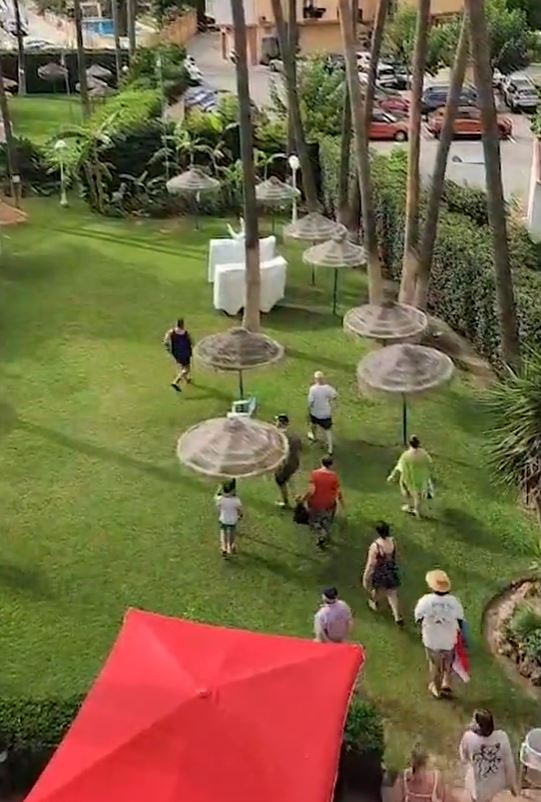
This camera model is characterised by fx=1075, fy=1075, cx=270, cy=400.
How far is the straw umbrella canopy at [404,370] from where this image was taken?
45.8 ft

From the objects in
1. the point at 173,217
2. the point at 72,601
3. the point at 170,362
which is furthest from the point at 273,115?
the point at 72,601

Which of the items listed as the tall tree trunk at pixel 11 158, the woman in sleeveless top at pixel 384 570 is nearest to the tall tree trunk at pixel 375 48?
the tall tree trunk at pixel 11 158

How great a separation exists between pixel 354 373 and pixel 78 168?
47.4 feet

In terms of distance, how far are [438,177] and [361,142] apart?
1587mm

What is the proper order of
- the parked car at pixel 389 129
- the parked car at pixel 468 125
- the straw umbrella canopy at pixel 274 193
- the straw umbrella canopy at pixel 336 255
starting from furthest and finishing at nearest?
the parked car at pixel 468 125 < the parked car at pixel 389 129 < the straw umbrella canopy at pixel 274 193 < the straw umbrella canopy at pixel 336 255

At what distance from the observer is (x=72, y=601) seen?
12.0 metres

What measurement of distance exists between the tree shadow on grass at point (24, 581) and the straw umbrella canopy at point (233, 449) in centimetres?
214

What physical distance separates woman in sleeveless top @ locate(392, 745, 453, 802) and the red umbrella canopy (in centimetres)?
125

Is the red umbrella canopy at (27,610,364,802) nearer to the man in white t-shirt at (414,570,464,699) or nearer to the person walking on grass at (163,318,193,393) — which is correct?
the man in white t-shirt at (414,570,464,699)

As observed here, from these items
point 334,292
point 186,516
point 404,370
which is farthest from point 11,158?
point 404,370

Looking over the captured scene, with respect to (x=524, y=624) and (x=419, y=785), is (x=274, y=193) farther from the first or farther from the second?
(x=419, y=785)

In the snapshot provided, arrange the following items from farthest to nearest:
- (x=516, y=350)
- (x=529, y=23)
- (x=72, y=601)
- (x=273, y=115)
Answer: (x=529, y=23) < (x=273, y=115) < (x=516, y=350) < (x=72, y=601)

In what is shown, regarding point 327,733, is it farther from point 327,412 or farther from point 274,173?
point 274,173

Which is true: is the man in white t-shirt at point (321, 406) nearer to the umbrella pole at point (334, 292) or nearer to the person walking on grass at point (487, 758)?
Result: the umbrella pole at point (334, 292)
